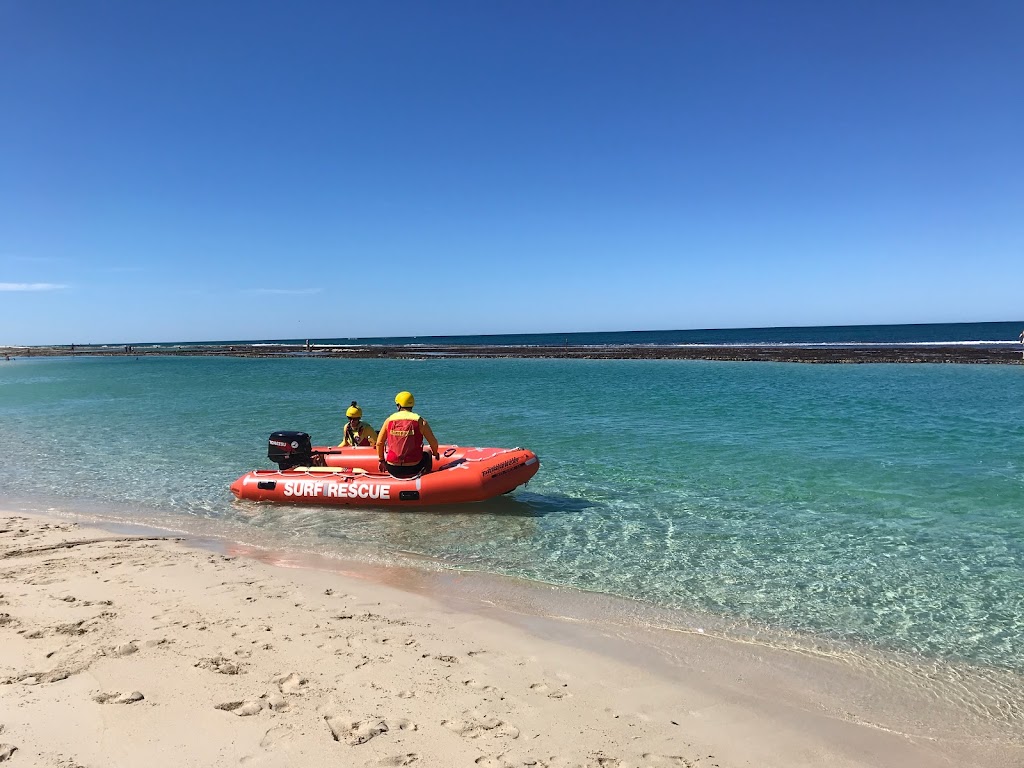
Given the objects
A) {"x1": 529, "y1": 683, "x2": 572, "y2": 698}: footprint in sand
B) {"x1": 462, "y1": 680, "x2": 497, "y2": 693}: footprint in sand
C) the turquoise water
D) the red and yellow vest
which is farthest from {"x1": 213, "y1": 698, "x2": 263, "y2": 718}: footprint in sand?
the red and yellow vest

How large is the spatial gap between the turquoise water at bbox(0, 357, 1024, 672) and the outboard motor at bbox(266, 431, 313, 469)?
105cm

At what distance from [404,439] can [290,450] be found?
2450 millimetres

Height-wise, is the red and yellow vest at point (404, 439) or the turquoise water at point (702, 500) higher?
the red and yellow vest at point (404, 439)

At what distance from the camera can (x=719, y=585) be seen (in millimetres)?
6090

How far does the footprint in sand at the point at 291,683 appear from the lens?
12.2ft

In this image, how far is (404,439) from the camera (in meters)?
9.05

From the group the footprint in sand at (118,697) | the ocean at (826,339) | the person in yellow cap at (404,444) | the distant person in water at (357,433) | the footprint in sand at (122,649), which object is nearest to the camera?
the footprint in sand at (118,697)

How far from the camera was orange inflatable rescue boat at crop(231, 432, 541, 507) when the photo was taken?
898cm

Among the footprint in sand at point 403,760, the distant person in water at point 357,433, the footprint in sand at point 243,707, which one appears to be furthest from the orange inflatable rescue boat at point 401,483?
the footprint in sand at point 403,760

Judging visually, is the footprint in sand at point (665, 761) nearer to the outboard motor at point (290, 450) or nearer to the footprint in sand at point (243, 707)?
the footprint in sand at point (243, 707)

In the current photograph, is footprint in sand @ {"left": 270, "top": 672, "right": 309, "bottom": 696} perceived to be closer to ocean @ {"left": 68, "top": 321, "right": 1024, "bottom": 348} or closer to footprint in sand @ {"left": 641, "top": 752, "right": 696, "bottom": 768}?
footprint in sand @ {"left": 641, "top": 752, "right": 696, "bottom": 768}

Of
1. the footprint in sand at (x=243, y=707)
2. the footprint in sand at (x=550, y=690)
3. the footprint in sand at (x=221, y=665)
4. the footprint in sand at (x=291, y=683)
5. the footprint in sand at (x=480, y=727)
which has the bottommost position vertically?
the footprint in sand at (x=550, y=690)

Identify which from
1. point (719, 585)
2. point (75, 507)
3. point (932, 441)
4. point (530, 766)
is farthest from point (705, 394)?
point (530, 766)

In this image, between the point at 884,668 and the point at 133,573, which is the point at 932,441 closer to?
the point at 884,668
